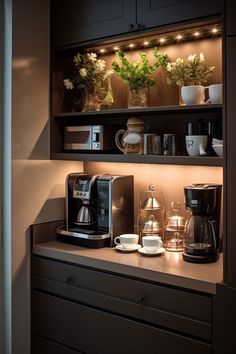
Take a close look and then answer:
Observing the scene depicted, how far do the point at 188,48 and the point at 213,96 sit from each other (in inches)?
20.1

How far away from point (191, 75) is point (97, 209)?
93 cm

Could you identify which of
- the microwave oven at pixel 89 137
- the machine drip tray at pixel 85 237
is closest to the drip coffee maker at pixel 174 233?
the machine drip tray at pixel 85 237

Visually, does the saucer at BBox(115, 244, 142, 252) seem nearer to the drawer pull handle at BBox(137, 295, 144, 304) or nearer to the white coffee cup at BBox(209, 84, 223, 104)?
the drawer pull handle at BBox(137, 295, 144, 304)

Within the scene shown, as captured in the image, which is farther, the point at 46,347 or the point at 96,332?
the point at 46,347

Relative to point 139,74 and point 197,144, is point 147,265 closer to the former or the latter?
point 197,144

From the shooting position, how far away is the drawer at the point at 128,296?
1.80 metres

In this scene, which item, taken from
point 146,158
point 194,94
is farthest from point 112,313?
point 194,94

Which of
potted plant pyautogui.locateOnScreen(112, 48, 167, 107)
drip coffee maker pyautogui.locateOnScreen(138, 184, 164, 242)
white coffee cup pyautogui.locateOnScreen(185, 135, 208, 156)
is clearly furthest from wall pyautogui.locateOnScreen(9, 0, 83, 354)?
white coffee cup pyautogui.locateOnScreen(185, 135, 208, 156)

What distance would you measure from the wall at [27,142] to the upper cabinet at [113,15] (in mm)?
105

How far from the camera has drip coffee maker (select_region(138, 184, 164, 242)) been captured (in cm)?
241

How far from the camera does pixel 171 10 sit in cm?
204

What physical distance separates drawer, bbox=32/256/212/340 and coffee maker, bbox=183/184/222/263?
0.26 meters

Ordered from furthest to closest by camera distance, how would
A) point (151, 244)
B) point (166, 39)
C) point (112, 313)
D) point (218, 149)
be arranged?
point (166, 39)
point (151, 244)
point (112, 313)
point (218, 149)
